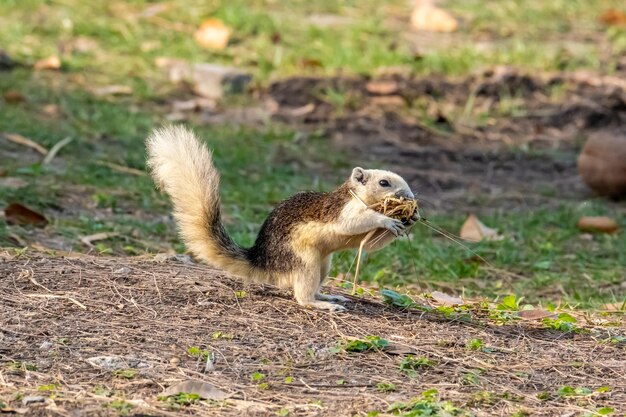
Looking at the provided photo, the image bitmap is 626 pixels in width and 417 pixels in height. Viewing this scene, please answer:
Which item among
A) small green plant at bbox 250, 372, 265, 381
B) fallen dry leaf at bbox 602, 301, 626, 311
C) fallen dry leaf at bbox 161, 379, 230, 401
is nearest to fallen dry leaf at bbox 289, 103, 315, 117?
fallen dry leaf at bbox 602, 301, 626, 311

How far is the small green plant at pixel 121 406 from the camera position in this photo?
3661 millimetres

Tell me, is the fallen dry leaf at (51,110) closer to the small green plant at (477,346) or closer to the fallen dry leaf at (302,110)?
the fallen dry leaf at (302,110)

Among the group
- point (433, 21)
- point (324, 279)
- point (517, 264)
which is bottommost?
point (517, 264)

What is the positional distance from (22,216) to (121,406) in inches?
122

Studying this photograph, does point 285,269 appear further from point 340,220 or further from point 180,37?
point 180,37

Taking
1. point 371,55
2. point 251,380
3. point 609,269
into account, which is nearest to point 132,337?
→ point 251,380

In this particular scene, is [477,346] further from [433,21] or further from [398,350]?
[433,21]

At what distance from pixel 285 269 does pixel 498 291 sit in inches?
74.7

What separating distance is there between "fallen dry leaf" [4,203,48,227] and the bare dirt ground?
3.69 ft

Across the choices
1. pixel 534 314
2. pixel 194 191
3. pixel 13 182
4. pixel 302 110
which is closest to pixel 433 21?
pixel 302 110

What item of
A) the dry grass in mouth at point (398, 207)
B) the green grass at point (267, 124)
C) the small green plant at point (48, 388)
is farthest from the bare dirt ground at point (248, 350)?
the green grass at point (267, 124)

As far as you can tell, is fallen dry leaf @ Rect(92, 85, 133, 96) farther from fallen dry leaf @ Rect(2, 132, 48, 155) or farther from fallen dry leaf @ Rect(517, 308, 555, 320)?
fallen dry leaf @ Rect(517, 308, 555, 320)

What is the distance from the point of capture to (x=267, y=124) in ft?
32.3

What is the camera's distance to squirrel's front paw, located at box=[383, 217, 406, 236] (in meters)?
4.71
